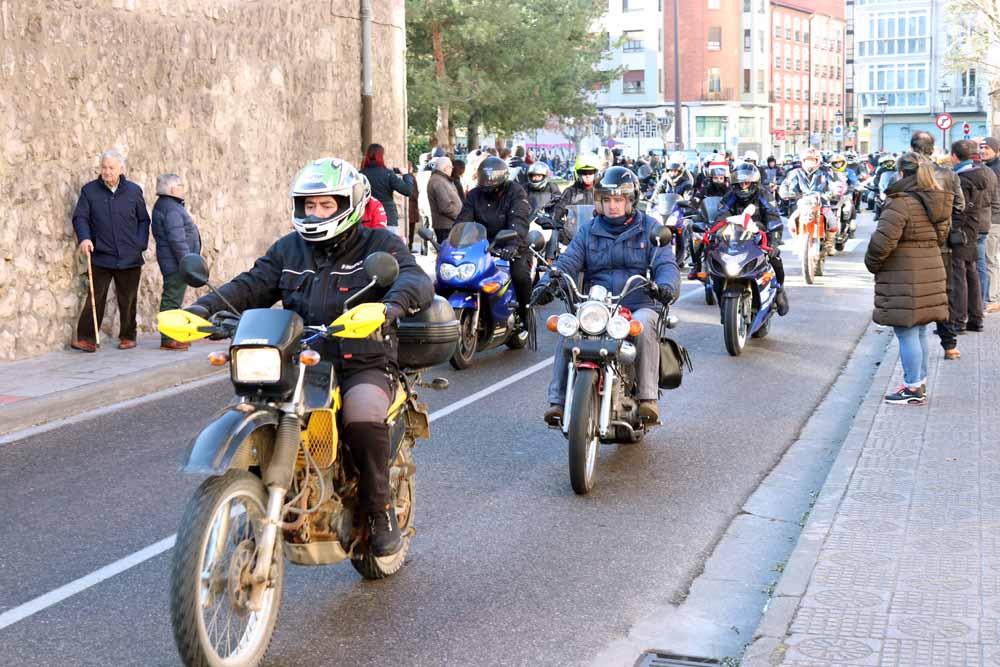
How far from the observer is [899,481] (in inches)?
289

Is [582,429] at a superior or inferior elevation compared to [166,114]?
inferior

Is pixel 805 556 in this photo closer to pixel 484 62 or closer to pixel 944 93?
pixel 484 62

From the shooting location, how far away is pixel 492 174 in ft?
43.6

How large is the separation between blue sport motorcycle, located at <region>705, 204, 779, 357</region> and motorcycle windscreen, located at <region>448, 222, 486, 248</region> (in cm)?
226

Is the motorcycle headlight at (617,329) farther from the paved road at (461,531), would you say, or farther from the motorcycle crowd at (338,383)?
the paved road at (461,531)

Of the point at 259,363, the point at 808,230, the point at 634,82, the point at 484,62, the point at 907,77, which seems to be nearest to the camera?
the point at 259,363

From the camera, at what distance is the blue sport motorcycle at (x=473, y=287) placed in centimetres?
1218

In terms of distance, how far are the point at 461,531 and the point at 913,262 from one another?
4400 millimetres

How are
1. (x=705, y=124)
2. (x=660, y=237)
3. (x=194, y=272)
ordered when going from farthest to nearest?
1. (x=705, y=124)
2. (x=660, y=237)
3. (x=194, y=272)

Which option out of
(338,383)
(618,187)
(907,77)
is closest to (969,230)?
(618,187)

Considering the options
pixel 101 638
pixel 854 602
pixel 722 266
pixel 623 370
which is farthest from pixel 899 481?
pixel 722 266

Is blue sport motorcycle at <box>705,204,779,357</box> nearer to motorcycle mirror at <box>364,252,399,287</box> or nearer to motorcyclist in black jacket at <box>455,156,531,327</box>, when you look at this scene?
motorcyclist in black jacket at <box>455,156,531,327</box>

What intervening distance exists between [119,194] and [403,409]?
8.49m

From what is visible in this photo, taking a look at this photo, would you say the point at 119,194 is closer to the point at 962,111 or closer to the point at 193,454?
the point at 193,454
